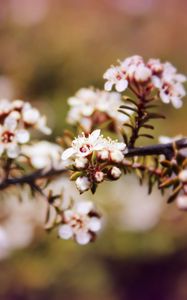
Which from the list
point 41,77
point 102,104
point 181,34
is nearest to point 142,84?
point 102,104

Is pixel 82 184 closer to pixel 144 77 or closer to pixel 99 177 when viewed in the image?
pixel 99 177

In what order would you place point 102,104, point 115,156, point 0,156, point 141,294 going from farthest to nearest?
point 141,294 → point 102,104 → point 0,156 → point 115,156

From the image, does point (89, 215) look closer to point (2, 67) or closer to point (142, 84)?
point (142, 84)

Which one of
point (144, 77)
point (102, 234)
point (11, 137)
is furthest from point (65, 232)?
point (102, 234)

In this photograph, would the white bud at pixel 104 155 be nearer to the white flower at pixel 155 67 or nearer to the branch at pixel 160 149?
the branch at pixel 160 149

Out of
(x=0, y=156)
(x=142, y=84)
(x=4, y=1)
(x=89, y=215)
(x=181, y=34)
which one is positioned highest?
(x=4, y=1)

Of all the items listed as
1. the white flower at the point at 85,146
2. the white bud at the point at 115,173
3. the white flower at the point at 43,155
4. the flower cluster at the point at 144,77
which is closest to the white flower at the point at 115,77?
the flower cluster at the point at 144,77
